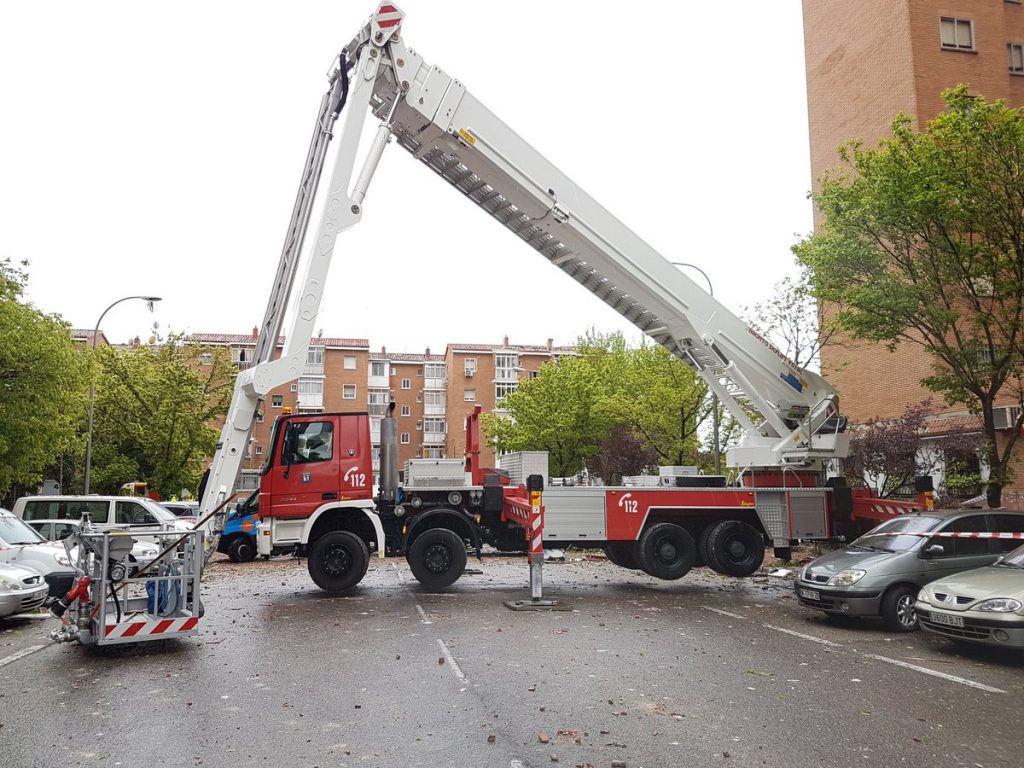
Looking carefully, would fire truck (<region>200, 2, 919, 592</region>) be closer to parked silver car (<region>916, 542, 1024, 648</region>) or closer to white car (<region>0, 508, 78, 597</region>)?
white car (<region>0, 508, 78, 597</region>)

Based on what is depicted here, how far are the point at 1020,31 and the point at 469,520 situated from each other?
28.8m

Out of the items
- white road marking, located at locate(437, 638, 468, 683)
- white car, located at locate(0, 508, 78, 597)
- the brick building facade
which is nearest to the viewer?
white road marking, located at locate(437, 638, 468, 683)

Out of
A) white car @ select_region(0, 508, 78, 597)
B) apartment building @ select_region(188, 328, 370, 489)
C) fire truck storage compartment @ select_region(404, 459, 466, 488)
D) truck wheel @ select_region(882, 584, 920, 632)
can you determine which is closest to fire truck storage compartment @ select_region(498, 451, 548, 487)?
fire truck storage compartment @ select_region(404, 459, 466, 488)

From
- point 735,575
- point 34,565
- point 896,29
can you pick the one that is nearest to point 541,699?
point 735,575

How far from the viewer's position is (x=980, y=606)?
8.41m

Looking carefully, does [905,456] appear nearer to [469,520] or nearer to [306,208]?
[469,520]

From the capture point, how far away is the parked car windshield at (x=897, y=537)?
35.5 feet

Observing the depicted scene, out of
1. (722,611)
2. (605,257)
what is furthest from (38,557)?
(722,611)

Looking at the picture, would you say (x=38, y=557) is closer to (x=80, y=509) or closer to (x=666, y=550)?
(x=80, y=509)

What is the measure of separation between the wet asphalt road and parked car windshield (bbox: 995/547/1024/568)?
40.8 inches

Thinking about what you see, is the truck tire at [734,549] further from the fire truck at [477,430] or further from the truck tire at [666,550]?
the truck tire at [666,550]

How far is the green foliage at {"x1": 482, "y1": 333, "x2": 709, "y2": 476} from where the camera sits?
103ft

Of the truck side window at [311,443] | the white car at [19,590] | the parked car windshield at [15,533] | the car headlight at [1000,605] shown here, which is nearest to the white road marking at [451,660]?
the truck side window at [311,443]

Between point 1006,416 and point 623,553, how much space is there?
566 inches
